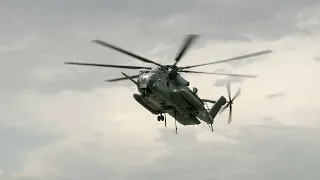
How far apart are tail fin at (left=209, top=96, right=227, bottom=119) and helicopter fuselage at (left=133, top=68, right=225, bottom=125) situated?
175 inches

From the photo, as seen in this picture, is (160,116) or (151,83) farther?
(160,116)

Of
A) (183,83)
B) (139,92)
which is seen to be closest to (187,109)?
(183,83)

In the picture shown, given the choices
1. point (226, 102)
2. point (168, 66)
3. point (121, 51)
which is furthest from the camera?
point (226, 102)

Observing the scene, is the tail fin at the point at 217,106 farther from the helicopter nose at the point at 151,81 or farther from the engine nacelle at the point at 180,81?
the helicopter nose at the point at 151,81

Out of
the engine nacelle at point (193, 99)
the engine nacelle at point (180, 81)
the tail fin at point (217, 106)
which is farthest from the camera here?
the tail fin at point (217, 106)

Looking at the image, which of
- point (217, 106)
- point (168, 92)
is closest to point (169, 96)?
point (168, 92)

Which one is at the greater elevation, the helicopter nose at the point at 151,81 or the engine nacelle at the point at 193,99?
the helicopter nose at the point at 151,81

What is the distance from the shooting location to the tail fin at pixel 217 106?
67.3 metres

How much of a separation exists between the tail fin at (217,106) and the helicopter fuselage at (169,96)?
4454 mm

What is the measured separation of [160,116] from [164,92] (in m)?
4.73

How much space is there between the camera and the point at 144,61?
57625 mm

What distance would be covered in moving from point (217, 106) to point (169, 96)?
45.4 ft

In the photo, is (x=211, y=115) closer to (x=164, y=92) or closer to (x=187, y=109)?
(x=187, y=109)

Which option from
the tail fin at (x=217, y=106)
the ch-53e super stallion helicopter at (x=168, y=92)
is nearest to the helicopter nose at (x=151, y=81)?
the ch-53e super stallion helicopter at (x=168, y=92)
